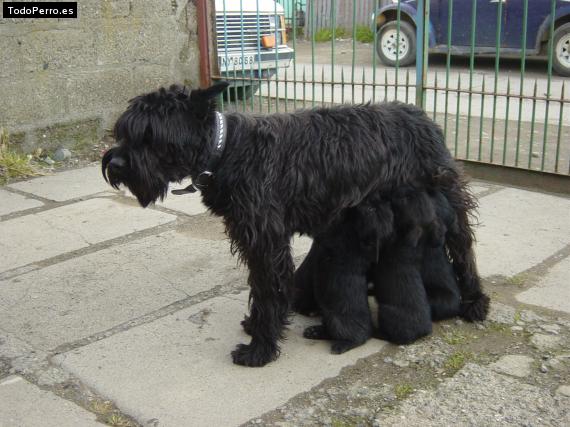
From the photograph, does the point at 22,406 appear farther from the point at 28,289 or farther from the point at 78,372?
the point at 28,289

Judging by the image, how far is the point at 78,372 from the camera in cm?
354

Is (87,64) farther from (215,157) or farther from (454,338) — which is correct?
(454,338)

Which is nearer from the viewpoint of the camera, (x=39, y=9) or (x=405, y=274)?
(x=405, y=274)

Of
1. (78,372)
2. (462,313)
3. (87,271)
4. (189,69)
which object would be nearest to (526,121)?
(189,69)

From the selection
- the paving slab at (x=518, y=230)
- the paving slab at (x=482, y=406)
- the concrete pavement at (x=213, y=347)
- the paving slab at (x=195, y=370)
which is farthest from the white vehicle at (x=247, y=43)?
the paving slab at (x=482, y=406)

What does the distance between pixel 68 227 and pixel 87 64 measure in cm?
256

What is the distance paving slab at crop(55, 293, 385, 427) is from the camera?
3215 millimetres

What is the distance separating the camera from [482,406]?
315 cm

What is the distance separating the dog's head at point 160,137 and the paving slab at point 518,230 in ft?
7.24

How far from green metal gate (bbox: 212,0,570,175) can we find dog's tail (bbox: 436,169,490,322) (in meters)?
1.17

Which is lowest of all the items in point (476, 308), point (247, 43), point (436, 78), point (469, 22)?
point (476, 308)

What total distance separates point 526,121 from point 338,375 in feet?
20.4

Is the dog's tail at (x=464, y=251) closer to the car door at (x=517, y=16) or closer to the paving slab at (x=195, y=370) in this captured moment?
the paving slab at (x=195, y=370)

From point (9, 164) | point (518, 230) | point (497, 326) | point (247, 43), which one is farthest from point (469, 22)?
point (497, 326)
